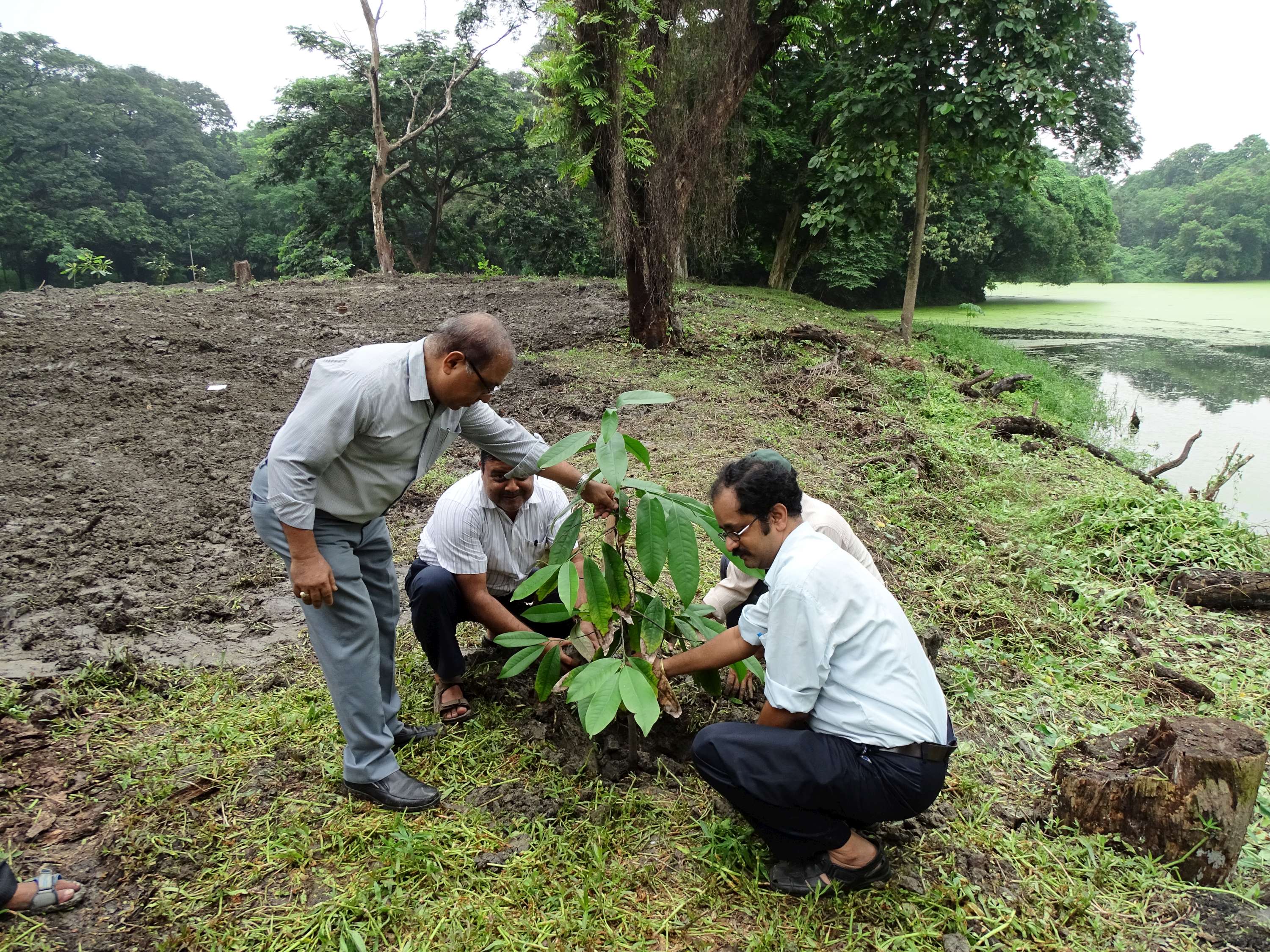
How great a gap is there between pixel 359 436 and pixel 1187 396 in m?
12.5

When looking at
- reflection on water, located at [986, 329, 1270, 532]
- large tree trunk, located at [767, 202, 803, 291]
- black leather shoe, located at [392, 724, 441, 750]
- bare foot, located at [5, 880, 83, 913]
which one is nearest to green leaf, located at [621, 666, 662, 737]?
black leather shoe, located at [392, 724, 441, 750]

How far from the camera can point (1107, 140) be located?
517 inches

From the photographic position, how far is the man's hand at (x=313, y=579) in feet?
6.38

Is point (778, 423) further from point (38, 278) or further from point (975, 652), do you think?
point (38, 278)

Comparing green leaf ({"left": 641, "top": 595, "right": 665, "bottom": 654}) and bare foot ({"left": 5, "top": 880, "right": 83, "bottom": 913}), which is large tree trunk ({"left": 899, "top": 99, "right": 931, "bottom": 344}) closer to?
green leaf ({"left": 641, "top": 595, "right": 665, "bottom": 654})

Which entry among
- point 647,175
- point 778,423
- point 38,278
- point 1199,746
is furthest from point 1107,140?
point 38,278

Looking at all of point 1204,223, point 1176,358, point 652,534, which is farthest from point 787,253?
point 1204,223

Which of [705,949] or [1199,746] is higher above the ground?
[1199,746]

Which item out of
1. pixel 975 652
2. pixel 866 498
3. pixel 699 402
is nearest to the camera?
pixel 975 652

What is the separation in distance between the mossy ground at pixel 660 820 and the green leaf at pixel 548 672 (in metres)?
0.37

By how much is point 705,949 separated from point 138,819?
1.64 metres

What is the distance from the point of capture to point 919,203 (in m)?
10.4

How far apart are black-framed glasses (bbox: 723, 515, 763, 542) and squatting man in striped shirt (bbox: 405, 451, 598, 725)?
2.28 feet

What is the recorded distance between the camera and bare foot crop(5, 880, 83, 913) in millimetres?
1810
